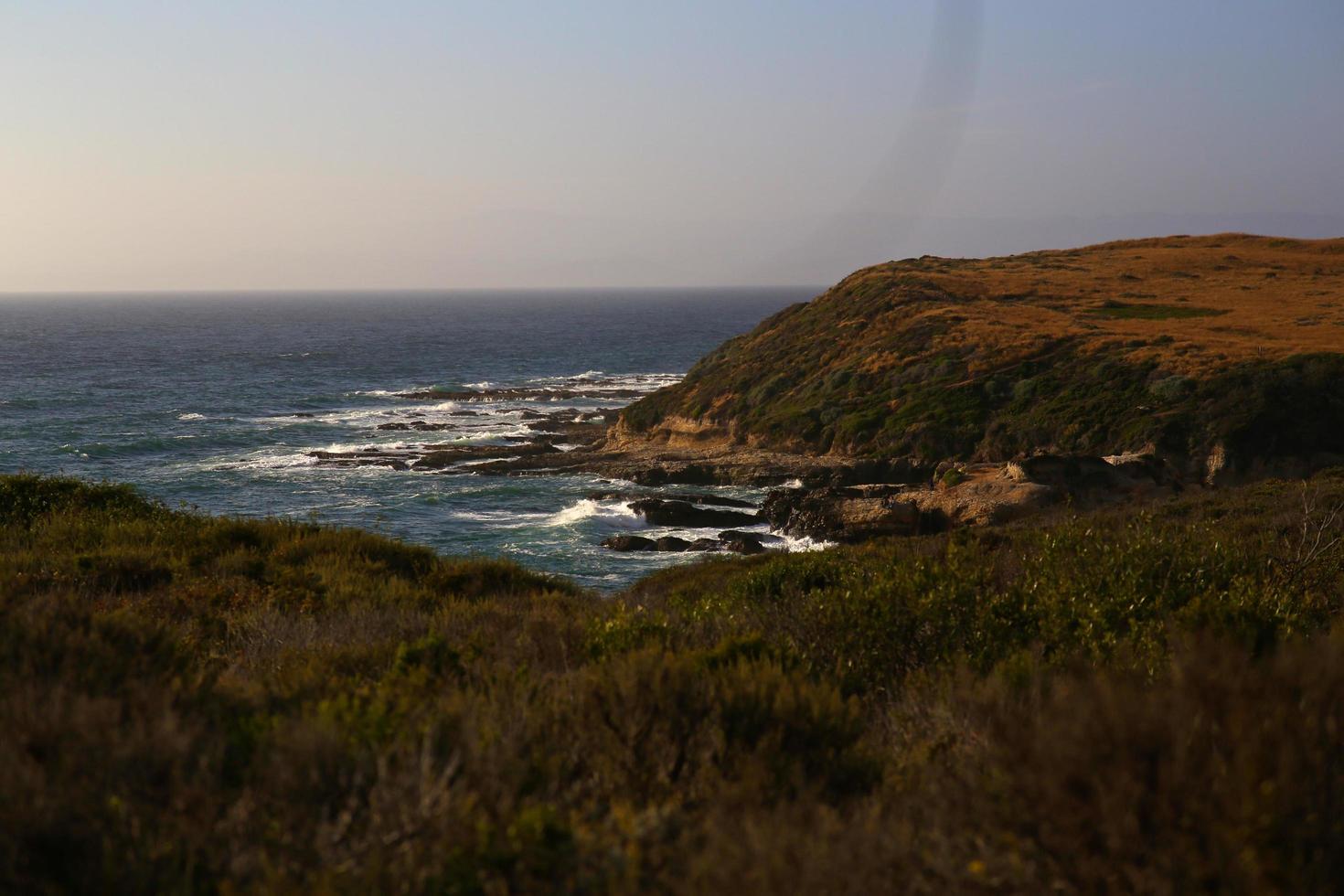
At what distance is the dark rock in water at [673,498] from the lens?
36.8 metres

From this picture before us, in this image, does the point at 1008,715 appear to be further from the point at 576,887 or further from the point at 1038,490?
the point at 1038,490

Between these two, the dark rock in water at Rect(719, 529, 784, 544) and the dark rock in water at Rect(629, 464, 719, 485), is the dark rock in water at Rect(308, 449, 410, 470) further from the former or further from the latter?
the dark rock in water at Rect(719, 529, 784, 544)

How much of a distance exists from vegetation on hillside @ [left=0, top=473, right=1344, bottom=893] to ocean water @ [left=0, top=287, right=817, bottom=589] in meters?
11.5

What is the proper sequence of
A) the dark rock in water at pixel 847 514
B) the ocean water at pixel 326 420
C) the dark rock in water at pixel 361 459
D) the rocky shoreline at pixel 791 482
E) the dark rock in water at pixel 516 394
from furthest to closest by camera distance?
the dark rock in water at pixel 516 394 < the dark rock in water at pixel 361 459 < the ocean water at pixel 326 420 < the dark rock in water at pixel 847 514 < the rocky shoreline at pixel 791 482

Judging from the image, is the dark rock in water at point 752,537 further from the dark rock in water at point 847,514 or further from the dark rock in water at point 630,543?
the dark rock in water at point 630,543

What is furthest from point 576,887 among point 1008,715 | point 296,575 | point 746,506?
point 746,506

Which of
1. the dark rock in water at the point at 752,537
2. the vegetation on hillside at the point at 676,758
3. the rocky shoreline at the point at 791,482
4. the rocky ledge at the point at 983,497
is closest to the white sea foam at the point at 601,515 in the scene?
the rocky shoreline at the point at 791,482

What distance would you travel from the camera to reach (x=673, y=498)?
3797 centimetres

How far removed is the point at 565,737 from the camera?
17.3 ft

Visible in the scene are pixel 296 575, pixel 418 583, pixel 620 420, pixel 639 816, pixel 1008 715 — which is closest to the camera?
pixel 639 816

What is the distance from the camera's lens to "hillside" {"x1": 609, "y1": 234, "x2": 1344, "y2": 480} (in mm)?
34781

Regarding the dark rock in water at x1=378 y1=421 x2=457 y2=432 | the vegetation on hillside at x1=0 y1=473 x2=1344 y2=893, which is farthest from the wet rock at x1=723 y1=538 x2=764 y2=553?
the dark rock in water at x1=378 y1=421 x2=457 y2=432

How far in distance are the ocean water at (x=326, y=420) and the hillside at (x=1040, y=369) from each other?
29.0 feet

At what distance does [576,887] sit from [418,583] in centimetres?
1085
